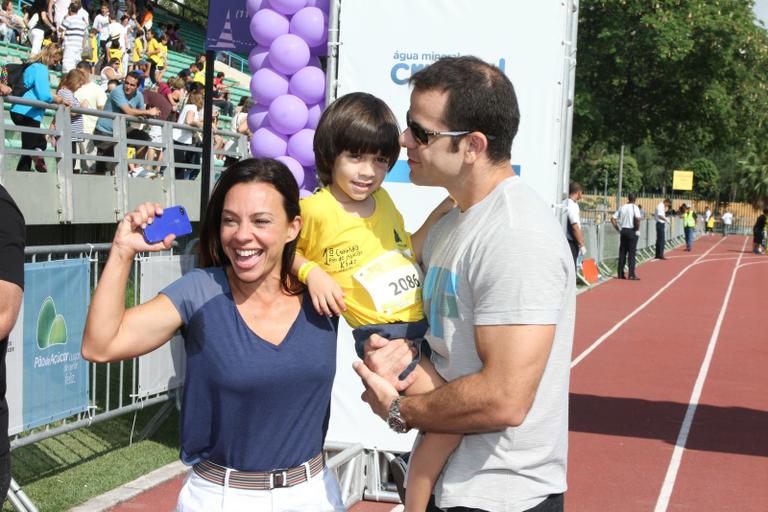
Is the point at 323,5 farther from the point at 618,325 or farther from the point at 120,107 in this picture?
the point at 618,325

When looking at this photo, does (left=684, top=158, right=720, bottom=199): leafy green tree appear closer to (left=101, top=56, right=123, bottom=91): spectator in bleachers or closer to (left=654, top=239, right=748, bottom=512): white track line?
(left=101, top=56, right=123, bottom=91): spectator in bleachers

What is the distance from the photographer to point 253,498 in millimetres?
2877

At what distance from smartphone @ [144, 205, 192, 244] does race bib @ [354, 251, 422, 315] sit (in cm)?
67

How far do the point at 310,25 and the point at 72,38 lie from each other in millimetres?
13978

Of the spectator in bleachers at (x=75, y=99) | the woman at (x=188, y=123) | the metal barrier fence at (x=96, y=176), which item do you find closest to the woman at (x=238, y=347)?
the metal barrier fence at (x=96, y=176)

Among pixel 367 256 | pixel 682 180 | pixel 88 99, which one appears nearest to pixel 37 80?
pixel 88 99

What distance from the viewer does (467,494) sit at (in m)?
2.59

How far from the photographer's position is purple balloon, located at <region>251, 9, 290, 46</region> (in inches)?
275

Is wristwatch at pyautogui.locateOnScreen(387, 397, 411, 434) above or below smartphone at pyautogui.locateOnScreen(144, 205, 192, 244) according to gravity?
below

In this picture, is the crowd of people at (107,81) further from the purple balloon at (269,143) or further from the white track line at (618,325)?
the purple balloon at (269,143)

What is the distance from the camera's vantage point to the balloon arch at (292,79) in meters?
6.94

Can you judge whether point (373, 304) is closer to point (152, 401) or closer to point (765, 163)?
point (152, 401)

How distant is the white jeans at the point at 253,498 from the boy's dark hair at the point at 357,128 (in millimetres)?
1178

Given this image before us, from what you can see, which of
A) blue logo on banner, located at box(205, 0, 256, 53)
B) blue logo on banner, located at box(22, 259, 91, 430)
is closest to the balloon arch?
blue logo on banner, located at box(205, 0, 256, 53)
